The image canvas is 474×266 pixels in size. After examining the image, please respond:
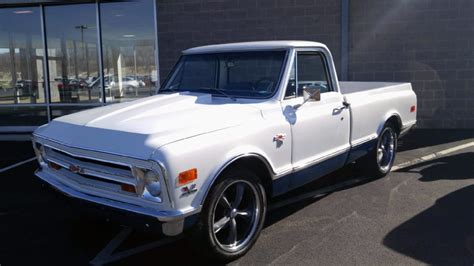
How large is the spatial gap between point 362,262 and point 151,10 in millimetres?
8487

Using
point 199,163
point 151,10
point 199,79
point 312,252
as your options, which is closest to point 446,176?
point 312,252

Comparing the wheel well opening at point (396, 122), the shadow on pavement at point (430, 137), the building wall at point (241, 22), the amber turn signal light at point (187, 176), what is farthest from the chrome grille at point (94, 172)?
the building wall at point (241, 22)

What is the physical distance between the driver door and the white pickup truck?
12 mm

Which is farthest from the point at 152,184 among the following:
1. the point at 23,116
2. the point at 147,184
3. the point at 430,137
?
the point at 23,116

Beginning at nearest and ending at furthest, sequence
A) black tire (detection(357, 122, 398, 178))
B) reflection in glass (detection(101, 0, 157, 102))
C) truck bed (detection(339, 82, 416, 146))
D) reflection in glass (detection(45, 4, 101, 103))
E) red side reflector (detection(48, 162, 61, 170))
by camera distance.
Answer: red side reflector (detection(48, 162, 61, 170)), truck bed (detection(339, 82, 416, 146)), black tire (detection(357, 122, 398, 178)), reflection in glass (detection(101, 0, 157, 102)), reflection in glass (detection(45, 4, 101, 103))

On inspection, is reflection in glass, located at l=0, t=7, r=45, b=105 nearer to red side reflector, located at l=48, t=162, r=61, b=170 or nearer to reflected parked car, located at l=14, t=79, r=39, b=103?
reflected parked car, located at l=14, t=79, r=39, b=103

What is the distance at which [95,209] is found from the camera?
336cm

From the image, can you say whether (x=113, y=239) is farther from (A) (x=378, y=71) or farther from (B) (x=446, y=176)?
(A) (x=378, y=71)

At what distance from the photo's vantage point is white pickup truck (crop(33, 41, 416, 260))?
125 inches

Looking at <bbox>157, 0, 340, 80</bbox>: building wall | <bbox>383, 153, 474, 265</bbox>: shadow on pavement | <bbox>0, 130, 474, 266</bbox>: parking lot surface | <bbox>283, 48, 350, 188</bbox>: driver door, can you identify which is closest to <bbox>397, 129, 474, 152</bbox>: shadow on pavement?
<bbox>0, 130, 474, 266</bbox>: parking lot surface

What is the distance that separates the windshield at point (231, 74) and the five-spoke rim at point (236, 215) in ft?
3.41

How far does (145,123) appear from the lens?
3.55 m

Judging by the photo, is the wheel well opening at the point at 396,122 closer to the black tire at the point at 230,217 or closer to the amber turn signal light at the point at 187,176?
the black tire at the point at 230,217

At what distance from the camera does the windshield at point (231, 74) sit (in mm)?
4477
